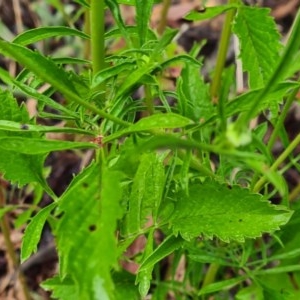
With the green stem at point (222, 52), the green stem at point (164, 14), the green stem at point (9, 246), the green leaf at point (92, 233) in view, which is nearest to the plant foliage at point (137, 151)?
the green leaf at point (92, 233)

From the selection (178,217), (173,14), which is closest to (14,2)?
(173,14)

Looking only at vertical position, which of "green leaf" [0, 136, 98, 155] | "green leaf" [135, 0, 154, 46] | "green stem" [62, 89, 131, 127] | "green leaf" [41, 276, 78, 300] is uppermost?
"green leaf" [135, 0, 154, 46]

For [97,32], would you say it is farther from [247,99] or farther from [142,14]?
[247,99]

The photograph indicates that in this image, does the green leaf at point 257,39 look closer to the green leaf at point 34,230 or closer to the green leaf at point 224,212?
the green leaf at point 224,212

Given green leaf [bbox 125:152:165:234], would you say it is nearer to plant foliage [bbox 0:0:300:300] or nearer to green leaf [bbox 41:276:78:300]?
plant foliage [bbox 0:0:300:300]

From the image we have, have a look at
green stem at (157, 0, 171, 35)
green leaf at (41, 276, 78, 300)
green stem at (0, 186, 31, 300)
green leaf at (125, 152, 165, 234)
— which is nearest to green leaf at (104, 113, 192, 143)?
green leaf at (125, 152, 165, 234)

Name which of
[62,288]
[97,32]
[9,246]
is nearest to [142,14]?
[97,32]

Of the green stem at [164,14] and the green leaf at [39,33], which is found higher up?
the green leaf at [39,33]

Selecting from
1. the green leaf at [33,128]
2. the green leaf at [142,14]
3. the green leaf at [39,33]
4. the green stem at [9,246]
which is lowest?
the green stem at [9,246]
